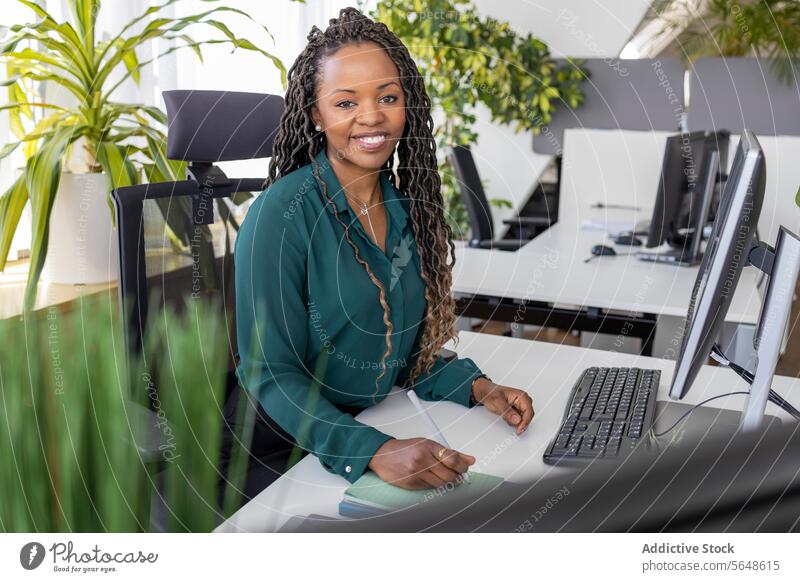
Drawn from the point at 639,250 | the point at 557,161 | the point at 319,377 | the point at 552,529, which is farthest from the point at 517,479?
the point at 557,161

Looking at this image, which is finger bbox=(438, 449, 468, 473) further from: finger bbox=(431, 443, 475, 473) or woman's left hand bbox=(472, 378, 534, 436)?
woman's left hand bbox=(472, 378, 534, 436)

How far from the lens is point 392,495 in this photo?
0.87 m

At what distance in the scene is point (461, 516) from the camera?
84 cm

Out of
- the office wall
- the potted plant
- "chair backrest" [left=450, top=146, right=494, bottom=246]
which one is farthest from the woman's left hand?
the office wall

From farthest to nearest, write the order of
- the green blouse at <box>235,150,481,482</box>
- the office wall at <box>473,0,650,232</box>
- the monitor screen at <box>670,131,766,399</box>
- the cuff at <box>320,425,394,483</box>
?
the office wall at <box>473,0,650,232</box>
the green blouse at <box>235,150,481,482</box>
the cuff at <box>320,425,394,483</box>
the monitor screen at <box>670,131,766,399</box>

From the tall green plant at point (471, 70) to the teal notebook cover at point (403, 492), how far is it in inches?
115

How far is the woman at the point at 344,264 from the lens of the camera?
105 cm

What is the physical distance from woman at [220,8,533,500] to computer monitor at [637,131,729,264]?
106 centimetres

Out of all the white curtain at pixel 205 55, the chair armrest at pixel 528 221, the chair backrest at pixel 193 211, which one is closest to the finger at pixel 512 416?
the chair backrest at pixel 193 211

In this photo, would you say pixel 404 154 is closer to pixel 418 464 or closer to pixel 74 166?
pixel 418 464

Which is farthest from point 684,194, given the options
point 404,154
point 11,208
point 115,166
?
point 11,208

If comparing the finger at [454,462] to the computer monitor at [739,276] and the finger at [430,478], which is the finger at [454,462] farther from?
→ the computer monitor at [739,276]

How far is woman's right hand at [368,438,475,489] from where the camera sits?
862 millimetres

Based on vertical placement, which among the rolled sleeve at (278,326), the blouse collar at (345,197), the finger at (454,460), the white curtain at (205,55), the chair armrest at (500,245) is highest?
the white curtain at (205,55)
